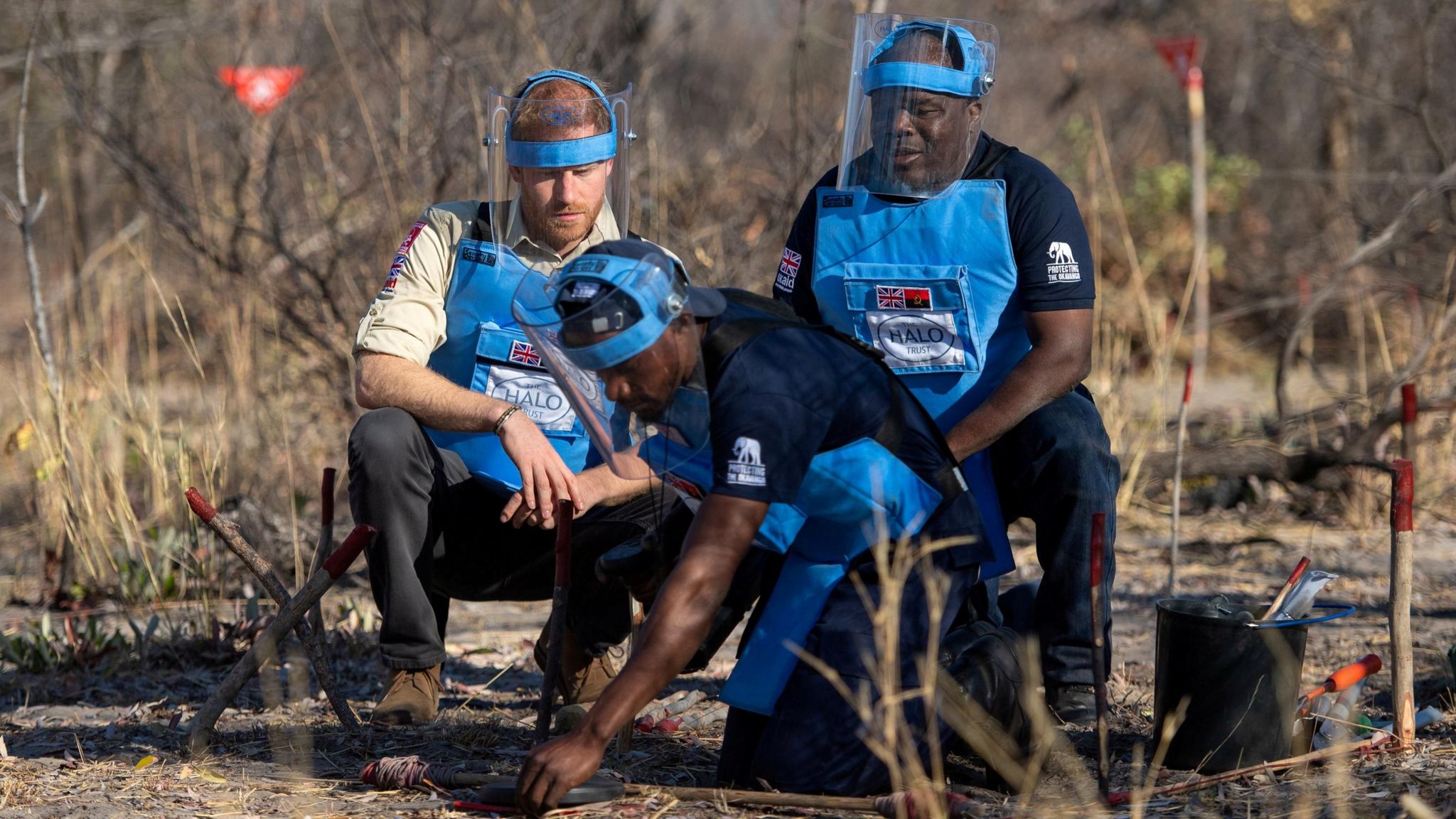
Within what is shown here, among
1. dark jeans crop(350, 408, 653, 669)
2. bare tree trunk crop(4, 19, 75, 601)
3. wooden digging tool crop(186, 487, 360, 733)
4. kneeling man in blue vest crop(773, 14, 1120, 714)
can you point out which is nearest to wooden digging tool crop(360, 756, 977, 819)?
wooden digging tool crop(186, 487, 360, 733)

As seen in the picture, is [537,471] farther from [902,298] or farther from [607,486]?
[902,298]

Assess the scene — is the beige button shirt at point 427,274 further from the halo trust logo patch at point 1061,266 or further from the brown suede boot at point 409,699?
the halo trust logo patch at point 1061,266

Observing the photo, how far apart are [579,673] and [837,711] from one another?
115cm

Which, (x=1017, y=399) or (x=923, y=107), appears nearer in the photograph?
(x=1017, y=399)

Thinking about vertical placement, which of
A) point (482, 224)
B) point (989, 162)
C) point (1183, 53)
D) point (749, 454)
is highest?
point (1183, 53)

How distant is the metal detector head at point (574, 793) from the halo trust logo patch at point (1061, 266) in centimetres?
170

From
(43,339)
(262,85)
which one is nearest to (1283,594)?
(43,339)

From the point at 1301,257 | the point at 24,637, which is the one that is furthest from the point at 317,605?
the point at 1301,257

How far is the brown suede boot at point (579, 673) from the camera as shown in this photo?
3.93 m

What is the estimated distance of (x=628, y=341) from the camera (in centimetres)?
264

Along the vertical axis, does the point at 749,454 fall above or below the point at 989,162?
below

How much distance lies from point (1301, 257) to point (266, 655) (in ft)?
28.4

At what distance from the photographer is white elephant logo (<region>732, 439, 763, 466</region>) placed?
2.64 meters

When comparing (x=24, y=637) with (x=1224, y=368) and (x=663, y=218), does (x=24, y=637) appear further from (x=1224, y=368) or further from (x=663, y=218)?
(x=1224, y=368)
